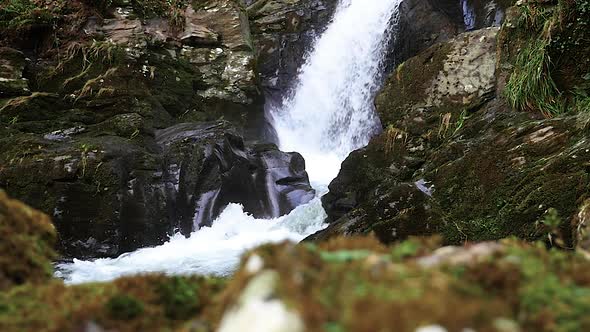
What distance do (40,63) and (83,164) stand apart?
18.5 ft

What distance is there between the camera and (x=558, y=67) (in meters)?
7.46

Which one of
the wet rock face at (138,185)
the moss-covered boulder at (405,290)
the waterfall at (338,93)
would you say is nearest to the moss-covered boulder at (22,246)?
the moss-covered boulder at (405,290)

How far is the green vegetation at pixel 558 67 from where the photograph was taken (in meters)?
7.13

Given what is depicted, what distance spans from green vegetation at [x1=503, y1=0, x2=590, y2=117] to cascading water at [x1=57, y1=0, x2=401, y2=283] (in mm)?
4725

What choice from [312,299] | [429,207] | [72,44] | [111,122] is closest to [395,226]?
[429,207]

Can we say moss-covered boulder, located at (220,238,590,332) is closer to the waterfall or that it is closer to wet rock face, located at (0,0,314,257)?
wet rock face, located at (0,0,314,257)

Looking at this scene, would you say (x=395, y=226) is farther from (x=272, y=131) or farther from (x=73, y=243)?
(x=272, y=131)

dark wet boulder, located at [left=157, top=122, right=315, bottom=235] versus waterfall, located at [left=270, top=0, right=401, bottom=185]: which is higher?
waterfall, located at [left=270, top=0, right=401, bottom=185]

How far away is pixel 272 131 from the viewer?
1736 cm

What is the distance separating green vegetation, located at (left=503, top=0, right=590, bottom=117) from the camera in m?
7.13

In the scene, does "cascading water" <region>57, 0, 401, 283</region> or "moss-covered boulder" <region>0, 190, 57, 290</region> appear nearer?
"moss-covered boulder" <region>0, 190, 57, 290</region>

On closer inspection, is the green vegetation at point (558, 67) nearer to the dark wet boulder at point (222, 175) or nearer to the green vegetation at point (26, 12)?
the dark wet boulder at point (222, 175)

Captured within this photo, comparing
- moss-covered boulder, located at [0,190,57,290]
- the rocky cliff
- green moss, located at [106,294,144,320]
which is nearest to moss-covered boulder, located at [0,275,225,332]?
green moss, located at [106,294,144,320]

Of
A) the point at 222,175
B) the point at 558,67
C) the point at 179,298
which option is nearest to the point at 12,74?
the point at 222,175
